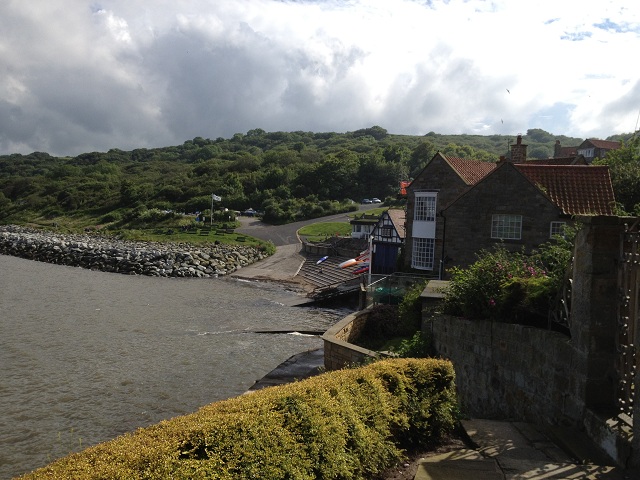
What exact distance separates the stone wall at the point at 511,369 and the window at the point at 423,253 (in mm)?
18052

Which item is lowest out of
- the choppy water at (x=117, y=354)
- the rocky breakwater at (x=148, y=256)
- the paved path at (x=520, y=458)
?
the choppy water at (x=117, y=354)

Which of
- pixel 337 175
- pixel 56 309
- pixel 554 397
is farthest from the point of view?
pixel 337 175

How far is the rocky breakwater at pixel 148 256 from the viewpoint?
167 ft

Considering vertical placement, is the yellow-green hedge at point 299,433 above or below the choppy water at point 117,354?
above

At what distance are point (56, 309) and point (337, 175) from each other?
75.6 m

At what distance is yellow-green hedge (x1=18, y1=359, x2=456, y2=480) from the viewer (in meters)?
4.83

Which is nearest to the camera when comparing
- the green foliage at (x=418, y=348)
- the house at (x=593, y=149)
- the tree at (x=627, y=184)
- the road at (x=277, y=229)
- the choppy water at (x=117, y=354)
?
the green foliage at (x=418, y=348)

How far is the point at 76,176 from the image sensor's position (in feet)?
480

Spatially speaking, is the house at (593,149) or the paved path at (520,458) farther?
the house at (593,149)

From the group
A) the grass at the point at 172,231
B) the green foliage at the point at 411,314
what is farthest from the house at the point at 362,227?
the green foliage at the point at 411,314

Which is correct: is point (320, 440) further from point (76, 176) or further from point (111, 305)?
point (76, 176)

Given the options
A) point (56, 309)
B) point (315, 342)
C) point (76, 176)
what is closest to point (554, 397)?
point (315, 342)

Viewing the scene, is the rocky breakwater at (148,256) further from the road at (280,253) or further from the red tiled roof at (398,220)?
the red tiled roof at (398,220)

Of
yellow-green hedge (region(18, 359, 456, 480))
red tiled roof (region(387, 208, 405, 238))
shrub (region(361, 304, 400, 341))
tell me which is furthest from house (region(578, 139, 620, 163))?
yellow-green hedge (region(18, 359, 456, 480))
